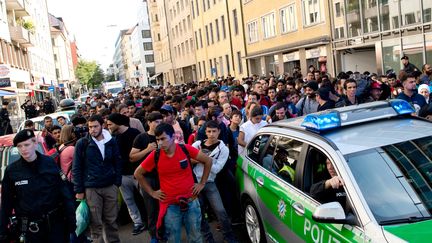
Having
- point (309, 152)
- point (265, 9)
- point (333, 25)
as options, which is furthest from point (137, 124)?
point (265, 9)

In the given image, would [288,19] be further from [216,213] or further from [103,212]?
[103,212]

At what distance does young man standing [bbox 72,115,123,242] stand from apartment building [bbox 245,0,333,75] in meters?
14.8

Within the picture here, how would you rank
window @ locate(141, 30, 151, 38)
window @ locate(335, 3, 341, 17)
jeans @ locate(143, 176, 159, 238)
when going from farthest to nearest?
window @ locate(141, 30, 151, 38)
window @ locate(335, 3, 341, 17)
jeans @ locate(143, 176, 159, 238)

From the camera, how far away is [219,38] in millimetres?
40500

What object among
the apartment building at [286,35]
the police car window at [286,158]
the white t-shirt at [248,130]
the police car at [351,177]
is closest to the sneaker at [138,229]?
the white t-shirt at [248,130]

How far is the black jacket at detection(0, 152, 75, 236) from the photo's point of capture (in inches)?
178

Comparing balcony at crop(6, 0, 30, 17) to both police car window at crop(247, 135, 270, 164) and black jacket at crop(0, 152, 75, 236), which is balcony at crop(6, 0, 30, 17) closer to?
black jacket at crop(0, 152, 75, 236)

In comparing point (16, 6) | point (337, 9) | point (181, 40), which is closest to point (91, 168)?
point (337, 9)

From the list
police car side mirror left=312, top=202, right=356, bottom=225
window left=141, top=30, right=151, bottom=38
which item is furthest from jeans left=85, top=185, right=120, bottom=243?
window left=141, top=30, right=151, bottom=38

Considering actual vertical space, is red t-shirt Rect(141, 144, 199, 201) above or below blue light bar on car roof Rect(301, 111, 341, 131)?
below

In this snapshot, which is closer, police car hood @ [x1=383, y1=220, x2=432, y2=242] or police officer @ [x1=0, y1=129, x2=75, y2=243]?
police car hood @ [x1=383, y1=220, x2=432, y2=242]

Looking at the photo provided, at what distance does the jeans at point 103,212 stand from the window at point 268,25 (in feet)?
78.7

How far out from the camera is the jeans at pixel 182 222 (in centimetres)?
493

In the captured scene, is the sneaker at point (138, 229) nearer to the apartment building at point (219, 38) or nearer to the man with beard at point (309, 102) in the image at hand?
the man with beard at point (309, 102)
